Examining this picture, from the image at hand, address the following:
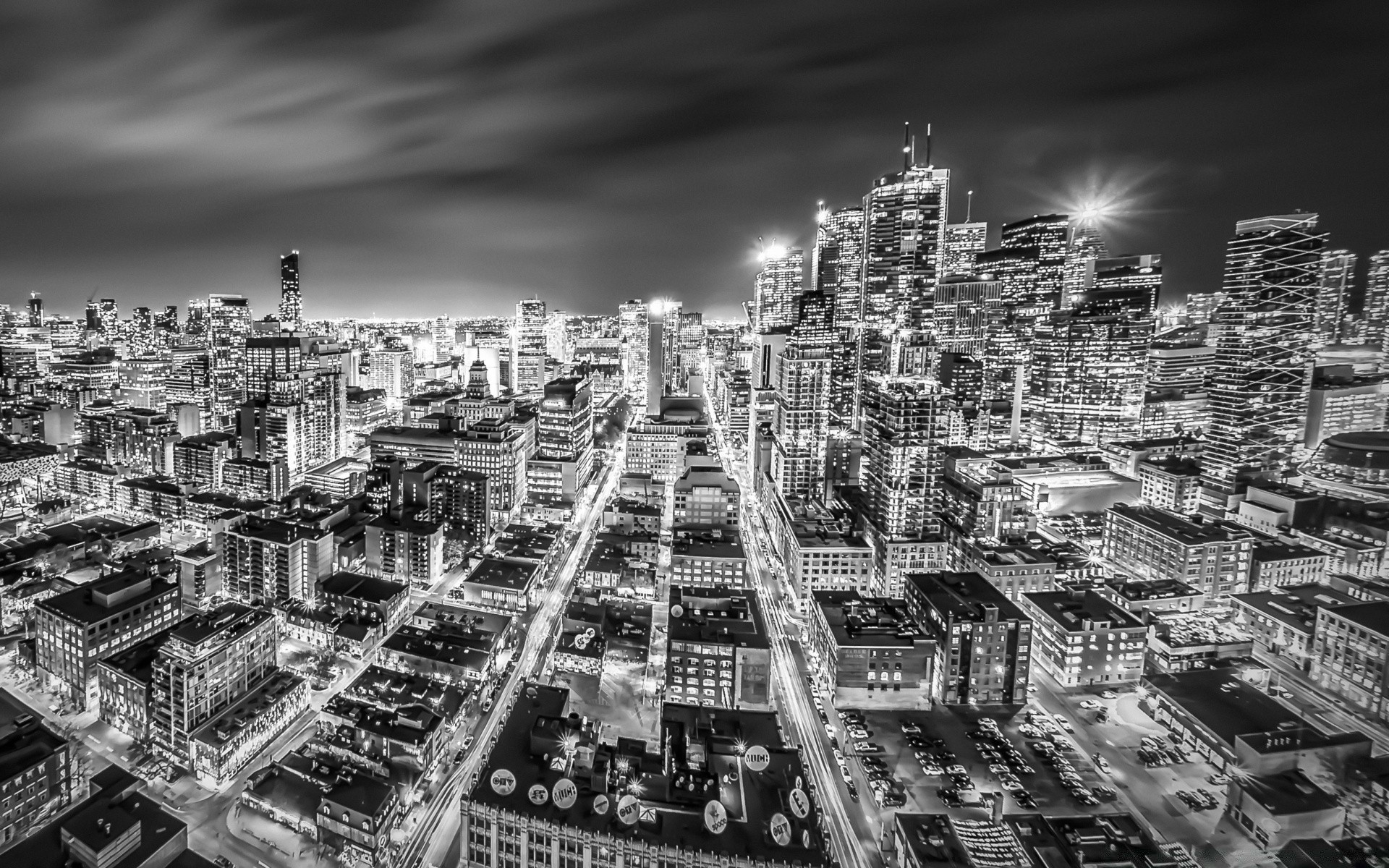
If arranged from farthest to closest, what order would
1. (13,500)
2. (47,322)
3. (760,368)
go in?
(47,322) < (760,368) < (13,500)

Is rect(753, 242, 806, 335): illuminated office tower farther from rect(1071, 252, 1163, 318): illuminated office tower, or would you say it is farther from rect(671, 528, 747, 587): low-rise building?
rect(671, 528, 747, 587): low-rise building

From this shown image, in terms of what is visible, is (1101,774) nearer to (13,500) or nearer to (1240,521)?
(1240,521)

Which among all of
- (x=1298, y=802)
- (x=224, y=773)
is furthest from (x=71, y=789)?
(x=1298, y=802)

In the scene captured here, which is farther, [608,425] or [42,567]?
[608,425]

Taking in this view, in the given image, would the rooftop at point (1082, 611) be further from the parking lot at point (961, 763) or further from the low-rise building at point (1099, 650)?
the parking lot at point (961, 763)

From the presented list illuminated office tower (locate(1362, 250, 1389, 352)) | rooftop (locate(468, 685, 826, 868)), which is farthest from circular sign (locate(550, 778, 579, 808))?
illuminated office tower (locate(1362, 250, 1389, 352))

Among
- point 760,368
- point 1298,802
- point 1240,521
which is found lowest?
point 1298,802

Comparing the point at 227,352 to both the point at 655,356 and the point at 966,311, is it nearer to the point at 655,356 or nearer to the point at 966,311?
the point at 655,356
